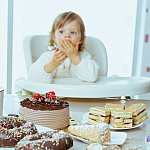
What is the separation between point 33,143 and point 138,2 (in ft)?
7.92

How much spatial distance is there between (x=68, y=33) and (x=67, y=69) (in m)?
0.20

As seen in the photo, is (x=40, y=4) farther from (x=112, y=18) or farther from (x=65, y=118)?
(x=65, y=118)

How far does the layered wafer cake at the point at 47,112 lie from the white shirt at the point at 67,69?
2.21 feet

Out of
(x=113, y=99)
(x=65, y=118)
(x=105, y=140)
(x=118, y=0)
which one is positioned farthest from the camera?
(x=118, y=0)

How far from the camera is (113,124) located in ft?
2.85

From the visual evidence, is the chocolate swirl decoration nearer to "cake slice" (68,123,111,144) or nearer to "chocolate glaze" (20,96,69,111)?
"chocolate glaze" (20,96,69,111)

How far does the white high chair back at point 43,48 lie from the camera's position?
1.69 meters

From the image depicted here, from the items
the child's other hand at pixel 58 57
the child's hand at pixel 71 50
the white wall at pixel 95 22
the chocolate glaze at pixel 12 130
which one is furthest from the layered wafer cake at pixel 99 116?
the white wall at pixel 95 22

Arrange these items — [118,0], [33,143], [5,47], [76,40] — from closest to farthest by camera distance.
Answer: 1. [33,143]
2. [76,40]
3. [5,47]
4. [118,0]

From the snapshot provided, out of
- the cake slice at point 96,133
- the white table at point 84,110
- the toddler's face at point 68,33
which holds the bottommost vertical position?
the white table at point 84,110

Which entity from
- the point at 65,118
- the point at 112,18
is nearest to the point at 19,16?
the point at 112,18

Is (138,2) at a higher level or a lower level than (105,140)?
higher

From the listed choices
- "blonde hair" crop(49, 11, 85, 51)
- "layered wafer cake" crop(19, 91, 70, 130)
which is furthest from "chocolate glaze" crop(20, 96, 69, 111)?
"blonde hair" crop(49, 11, 85, 51)

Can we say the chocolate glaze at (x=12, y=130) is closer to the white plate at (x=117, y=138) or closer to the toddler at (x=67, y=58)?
the white plate at (x=117, y=138)
